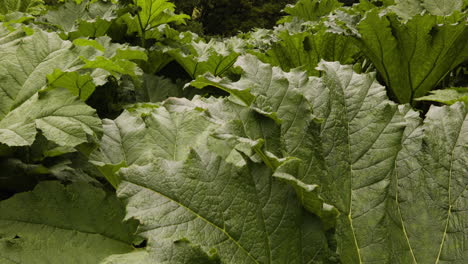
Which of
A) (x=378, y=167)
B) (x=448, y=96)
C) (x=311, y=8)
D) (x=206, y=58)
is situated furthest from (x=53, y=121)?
(x=311, y=8)

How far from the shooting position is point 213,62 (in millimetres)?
1839

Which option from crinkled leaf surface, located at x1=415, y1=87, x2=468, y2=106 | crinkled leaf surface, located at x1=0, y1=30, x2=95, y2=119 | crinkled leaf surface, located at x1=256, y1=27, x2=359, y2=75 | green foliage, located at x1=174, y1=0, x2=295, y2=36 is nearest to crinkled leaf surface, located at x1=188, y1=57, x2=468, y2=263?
crinkled leaf surface, located at x1=415, y1=87, x2=468, y2=106

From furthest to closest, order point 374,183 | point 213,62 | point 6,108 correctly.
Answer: point 213,62 < point 6,108 < point 374,183

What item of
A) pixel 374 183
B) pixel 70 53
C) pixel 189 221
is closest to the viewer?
pixel 189 221

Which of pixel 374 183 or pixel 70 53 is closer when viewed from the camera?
pixel 374 183

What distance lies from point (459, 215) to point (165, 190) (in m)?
0.62

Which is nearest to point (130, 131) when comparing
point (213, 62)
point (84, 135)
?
point (84, 135)

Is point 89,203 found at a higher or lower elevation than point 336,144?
lower

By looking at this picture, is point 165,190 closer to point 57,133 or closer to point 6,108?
point 57,133

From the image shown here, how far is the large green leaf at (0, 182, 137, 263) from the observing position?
825 mm

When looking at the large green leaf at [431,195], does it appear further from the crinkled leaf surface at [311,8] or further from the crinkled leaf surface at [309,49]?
the crinkled leaf surface at [311,8]

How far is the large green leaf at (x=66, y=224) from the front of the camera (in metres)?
0.82

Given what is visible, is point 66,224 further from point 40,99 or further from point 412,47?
point 412,47

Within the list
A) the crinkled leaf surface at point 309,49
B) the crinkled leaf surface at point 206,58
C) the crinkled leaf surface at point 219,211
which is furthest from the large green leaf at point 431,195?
the crinkled leaf surface at point 206,58
